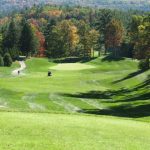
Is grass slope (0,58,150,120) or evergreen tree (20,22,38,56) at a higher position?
grass slope (0,58,150,120)

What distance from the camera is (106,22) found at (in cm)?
17438

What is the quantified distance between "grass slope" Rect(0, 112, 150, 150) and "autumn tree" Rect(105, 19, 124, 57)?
131m

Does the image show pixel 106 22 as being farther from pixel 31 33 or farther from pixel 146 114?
pixel 146 114

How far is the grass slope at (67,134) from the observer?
17203 mm

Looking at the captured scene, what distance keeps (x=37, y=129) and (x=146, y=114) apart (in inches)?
1005

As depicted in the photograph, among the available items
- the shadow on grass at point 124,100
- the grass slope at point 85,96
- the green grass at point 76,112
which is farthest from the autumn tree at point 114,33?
the shadow on grass at point 124,100

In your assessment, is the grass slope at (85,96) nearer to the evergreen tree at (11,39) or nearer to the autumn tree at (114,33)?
the autumn tree at (114,33)

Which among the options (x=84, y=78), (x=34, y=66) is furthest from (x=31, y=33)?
(x=84, y=78)

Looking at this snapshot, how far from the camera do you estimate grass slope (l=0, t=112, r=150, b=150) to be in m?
17.2

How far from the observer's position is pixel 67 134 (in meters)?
19.3

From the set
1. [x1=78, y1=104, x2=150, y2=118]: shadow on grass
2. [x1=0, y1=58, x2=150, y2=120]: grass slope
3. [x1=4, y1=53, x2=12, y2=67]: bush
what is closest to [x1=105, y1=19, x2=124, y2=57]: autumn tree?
[x1=4, y1=53, x2=12, y2=67]: bush

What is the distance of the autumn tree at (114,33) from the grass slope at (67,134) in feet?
429

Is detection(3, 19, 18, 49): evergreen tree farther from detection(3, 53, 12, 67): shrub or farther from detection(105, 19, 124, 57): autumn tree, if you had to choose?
detection(3, 53, 12, 67): shrub

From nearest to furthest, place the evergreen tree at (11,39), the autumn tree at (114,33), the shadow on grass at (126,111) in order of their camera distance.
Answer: the shadow on grass at (126,111) < the evergreen tree at (11,39) < the autumn tree at (114,33)
